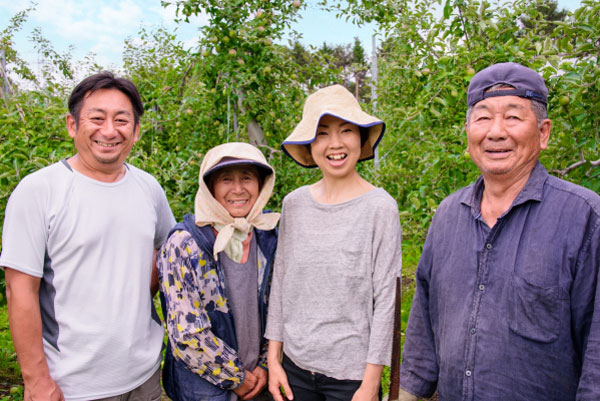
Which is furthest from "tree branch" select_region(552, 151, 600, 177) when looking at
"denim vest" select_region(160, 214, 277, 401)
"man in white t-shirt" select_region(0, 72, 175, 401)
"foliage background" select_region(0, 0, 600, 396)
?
"man in white t-shirt" select_region(0, 72, 175, 401)

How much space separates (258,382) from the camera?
182cm

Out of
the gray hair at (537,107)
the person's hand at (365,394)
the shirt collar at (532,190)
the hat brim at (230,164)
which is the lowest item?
the person's hand at (365,394)

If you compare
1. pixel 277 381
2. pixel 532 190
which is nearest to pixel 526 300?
pixel 532 190

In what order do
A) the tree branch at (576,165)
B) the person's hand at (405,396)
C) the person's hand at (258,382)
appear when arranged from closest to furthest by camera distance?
1. the person's hand at (405,396)
2. the person's hand at (258,382)
3. the tree branch at (576,165)

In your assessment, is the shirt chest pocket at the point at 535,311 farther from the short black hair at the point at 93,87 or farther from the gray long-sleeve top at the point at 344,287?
the short black hair at the point at 93,87

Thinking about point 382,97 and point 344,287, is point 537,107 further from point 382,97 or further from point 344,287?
point 382,97

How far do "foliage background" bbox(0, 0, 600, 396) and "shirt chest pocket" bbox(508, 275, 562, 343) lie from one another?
3.36ft

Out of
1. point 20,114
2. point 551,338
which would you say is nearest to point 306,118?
point 551,338

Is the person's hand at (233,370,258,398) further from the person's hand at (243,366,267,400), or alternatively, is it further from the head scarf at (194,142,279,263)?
the head scarf at (194,142,279,263)

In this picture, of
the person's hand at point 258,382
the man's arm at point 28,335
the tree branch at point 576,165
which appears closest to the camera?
the man's arm at point 28,335

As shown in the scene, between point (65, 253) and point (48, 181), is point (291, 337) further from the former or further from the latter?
point (48, 181)

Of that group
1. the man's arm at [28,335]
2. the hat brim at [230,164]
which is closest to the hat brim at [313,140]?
the hat brim at [230,164]

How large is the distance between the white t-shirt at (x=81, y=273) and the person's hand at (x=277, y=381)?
47cm

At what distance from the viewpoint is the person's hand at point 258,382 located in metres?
1.82
